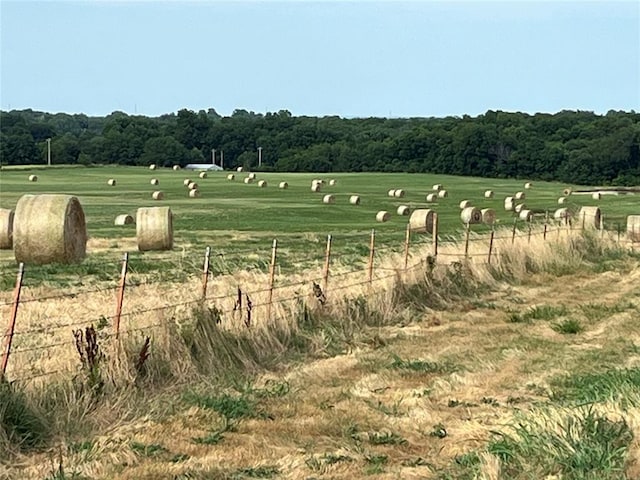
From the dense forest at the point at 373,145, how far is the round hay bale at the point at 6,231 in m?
78.0

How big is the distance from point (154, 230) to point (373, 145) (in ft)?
318

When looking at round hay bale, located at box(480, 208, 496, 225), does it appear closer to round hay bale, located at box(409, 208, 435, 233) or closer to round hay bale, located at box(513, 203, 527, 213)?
round hay bale, located at box(513, 203, 527, 213)

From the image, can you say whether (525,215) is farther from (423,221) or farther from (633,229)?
(423,221)

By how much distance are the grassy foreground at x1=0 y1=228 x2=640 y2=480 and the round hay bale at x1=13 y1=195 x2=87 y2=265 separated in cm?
852

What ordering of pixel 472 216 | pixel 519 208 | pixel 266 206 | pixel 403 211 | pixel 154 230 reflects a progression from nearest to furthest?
pixel 154 230, pixel 472 216, pixel 403 211, pixel 519 208, pixel 266 206

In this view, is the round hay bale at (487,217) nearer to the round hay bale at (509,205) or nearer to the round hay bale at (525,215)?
the round hay bale at (525,215)

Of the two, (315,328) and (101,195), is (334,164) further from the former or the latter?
(315,328)

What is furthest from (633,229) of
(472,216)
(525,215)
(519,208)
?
(519,208)

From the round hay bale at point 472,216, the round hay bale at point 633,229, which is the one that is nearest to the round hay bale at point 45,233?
the round hay bale at point 633,229

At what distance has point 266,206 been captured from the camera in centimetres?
5094

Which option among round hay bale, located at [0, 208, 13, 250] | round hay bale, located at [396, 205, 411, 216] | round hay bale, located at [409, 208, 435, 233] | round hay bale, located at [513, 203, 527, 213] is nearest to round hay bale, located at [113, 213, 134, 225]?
round hay bale, located at [409, 208, 435, 233]

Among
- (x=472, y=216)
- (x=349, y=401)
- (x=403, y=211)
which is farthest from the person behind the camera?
(x=403, y=211)

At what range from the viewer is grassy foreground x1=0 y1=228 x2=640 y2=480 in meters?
7.79

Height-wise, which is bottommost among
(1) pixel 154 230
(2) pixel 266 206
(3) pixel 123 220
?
(2) pixel 266 206
